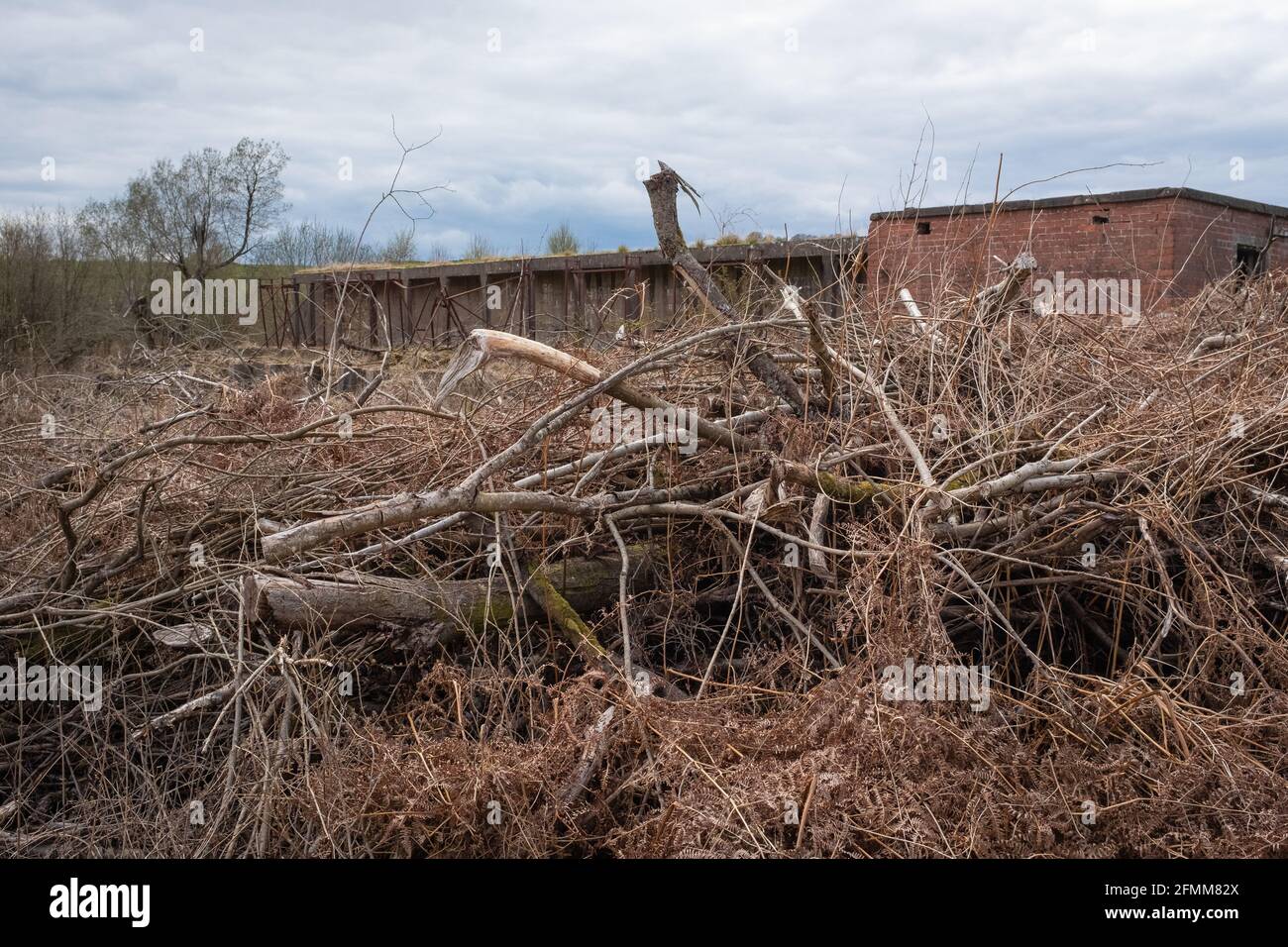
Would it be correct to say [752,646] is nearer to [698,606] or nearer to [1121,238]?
[698,606]

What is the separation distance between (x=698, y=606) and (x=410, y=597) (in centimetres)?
128

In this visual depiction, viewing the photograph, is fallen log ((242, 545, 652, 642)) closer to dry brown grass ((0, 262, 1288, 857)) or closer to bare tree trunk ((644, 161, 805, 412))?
dry brown grass ((0, 262, 1288, 857))

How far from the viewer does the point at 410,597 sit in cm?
434

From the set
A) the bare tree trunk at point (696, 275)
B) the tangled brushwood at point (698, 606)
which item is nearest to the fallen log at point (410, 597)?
the tangled brushwood at point (698, 606)

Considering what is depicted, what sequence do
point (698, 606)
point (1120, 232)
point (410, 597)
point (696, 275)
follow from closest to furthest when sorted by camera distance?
point (410, 597)
point (698, 606)
point (696, 275)
point (1120, 232)

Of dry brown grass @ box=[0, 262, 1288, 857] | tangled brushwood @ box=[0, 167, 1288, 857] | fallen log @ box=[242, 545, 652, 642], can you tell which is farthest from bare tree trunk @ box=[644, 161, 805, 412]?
fallen log @ box=[242, 545, 652, 642]

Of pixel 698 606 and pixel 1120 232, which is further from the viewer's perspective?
pixel 1120 232

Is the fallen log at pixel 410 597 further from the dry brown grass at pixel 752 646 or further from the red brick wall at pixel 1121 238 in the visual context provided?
the red brick wall at pixel 1121 238

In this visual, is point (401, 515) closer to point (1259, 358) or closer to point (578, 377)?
point (578, 377)

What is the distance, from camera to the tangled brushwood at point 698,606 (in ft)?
11.2

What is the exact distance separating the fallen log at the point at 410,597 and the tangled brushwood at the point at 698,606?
17mm

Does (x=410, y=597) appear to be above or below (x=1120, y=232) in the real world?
below

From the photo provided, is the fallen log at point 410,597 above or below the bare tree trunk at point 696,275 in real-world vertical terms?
below

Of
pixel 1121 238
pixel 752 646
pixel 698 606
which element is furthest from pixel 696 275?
pixel 1121 238
